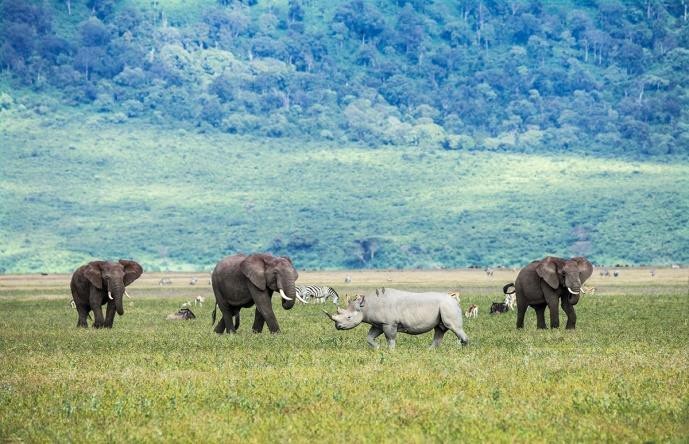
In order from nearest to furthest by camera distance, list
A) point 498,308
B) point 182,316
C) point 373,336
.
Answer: point 373,336 → point 182,316 → point 498,308

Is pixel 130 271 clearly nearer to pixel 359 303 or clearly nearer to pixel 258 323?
pixel 258 323

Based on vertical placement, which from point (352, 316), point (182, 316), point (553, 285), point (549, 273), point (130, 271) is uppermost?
point (352, 316)

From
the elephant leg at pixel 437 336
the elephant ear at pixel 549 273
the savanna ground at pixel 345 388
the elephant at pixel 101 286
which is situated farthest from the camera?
the elephant at pixel 101 286

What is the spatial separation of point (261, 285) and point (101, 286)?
661cm

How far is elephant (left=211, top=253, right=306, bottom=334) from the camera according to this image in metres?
35.2

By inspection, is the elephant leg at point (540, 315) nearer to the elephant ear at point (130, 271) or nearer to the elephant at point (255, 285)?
the elephant at point (255, 285)

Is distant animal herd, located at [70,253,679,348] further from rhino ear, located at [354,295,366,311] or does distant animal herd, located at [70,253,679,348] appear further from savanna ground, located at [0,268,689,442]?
savanna ground, located at [0,268,689,442]

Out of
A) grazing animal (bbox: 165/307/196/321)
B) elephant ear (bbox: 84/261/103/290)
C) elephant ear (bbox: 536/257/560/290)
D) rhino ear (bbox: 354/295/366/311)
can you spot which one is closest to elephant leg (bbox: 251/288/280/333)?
elephant ear (bbox: 84/261/103/290)

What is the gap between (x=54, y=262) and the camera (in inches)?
7849

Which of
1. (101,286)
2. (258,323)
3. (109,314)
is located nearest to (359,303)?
(258,323)

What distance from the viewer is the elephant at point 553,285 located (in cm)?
3694

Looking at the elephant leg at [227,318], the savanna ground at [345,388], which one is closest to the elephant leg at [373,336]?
the savanna ground at [345,388]

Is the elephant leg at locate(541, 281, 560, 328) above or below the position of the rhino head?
below

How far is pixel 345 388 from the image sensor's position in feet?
75.2
